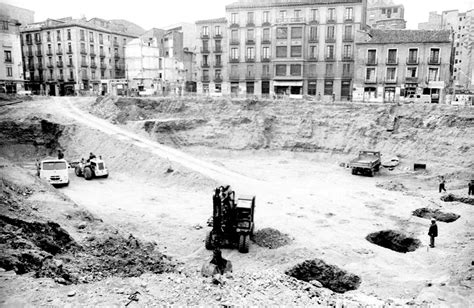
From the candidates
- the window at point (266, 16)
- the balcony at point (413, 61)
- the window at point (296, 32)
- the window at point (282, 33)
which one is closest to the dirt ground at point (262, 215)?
the balcony at point (413, 61)

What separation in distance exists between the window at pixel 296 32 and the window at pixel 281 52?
2159mm

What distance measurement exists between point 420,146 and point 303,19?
28.9m

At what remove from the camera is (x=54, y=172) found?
28281 mm

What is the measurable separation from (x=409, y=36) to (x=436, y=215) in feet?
121

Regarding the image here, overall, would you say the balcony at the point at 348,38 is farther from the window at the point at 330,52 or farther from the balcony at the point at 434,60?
the balcony at the point at 434,60

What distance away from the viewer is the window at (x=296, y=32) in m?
59.4

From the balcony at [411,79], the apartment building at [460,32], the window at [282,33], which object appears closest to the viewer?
Result: the balcony at [411,79]

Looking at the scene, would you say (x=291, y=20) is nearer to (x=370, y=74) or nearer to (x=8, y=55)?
(x=370, y=74)

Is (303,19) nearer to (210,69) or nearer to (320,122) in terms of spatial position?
(210,69)

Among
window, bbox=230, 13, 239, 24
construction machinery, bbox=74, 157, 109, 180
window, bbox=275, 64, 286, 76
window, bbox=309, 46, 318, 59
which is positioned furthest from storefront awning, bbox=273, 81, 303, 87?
construction machinery, bbox=74, 157, 109, 180

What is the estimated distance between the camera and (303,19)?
59.0 meters

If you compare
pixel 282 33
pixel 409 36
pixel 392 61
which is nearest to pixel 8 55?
pixel 282 33

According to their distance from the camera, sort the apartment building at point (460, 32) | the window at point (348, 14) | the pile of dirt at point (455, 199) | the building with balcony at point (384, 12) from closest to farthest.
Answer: the pile of dirt at point (455, 199) < the window at point (348, 14) < the apartment building at point (460, 32) < the building with balcony at point (384, 12)

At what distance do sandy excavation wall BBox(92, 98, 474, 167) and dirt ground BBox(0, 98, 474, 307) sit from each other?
1846 mm
